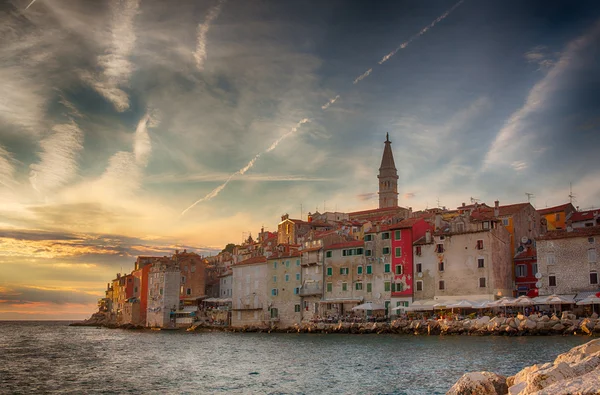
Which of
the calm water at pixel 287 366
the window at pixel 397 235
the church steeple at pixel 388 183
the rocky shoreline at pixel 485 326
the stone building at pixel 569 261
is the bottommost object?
the calm water at pixel 287 366

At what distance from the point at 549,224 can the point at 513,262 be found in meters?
13.6

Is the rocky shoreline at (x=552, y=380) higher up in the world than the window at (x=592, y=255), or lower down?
lower down

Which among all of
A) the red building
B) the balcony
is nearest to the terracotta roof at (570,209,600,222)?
the red building

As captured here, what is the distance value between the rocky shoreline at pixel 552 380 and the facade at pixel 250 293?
5701 centimetres

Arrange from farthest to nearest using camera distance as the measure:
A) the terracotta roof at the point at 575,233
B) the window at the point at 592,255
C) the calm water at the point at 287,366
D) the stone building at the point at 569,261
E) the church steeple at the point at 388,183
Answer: the church steeple at the point at 388,183
the terracotta roof at the point at 575,233
the stone building at the point at 569,261
the window at the point at 592,255
the calm water at the point at 287,366

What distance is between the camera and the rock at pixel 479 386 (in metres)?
13.9

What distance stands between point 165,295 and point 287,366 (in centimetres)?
5225

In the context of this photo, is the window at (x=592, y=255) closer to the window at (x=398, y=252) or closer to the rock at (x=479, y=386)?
the window at (x=398, y=252)

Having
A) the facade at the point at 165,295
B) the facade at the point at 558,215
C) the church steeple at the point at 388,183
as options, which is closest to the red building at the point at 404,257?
the facade at the point at 558,215

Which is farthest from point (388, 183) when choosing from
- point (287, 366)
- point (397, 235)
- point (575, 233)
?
point (287, 366)

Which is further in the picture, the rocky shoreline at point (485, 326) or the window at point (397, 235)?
the window at point (397, 235)

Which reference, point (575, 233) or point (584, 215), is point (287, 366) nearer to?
point (575, 233)

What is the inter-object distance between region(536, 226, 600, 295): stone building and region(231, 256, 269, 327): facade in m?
32.4

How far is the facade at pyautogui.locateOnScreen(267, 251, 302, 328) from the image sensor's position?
220 feet
